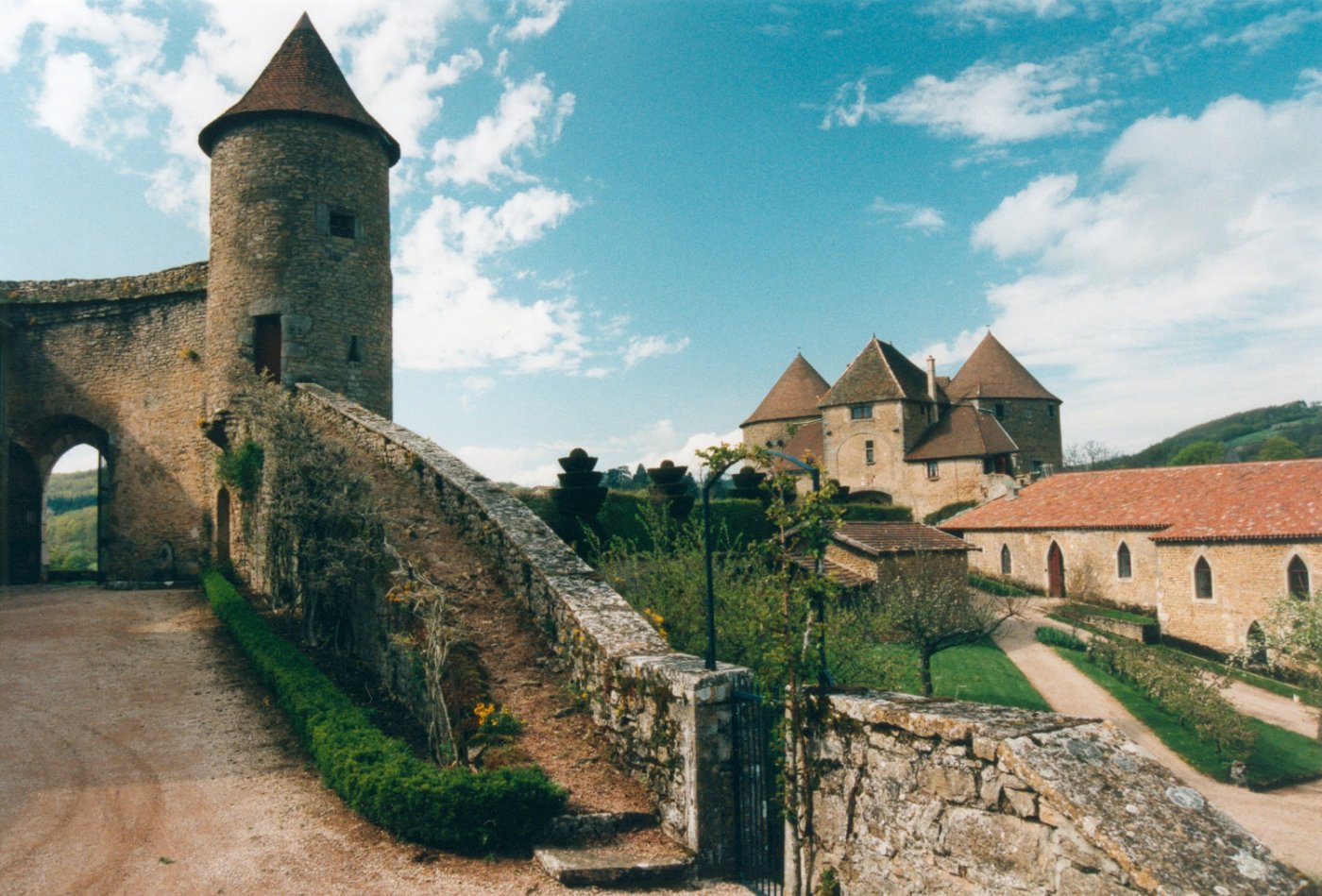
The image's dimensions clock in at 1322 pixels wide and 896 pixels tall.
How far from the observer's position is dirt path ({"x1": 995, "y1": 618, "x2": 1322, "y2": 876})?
44.5ft

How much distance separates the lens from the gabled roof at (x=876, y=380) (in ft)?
154

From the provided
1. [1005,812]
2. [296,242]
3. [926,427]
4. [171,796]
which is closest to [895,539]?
[296,242]

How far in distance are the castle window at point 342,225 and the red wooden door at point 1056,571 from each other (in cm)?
2780

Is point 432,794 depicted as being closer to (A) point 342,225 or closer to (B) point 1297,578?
(A) point 342,225

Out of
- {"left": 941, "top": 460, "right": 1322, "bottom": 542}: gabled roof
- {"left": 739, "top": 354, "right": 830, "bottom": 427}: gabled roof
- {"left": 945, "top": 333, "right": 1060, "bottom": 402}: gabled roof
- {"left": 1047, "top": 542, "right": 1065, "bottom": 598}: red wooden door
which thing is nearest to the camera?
{"left": 941, "top": 460, "right": 1322, "bottom": 542}: gabled roof

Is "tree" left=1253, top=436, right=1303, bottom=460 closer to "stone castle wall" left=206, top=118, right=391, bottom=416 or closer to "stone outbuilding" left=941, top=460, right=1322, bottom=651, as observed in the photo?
"stone outbuilding" left=941, top=460, right=1322, bottom=651

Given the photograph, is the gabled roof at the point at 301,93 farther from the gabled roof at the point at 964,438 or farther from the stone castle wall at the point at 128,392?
the gabled roof at the point at 964,438

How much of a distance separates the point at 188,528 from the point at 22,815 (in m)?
14.9

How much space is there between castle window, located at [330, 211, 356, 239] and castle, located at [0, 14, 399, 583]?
31mm

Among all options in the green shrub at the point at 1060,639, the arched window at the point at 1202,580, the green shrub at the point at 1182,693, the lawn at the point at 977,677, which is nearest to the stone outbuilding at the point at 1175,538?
the arched window at the point at 1202,580

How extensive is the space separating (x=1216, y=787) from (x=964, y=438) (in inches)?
1178

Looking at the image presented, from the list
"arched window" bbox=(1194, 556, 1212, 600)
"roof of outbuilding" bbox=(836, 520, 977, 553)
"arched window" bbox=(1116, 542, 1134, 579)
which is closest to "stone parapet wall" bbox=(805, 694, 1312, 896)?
"roof of outbuilding" bbox=(836, 520, 977, 553)

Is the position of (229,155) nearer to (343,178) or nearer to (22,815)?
(343,178)

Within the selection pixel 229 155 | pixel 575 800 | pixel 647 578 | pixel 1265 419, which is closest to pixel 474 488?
pixel 647 578
